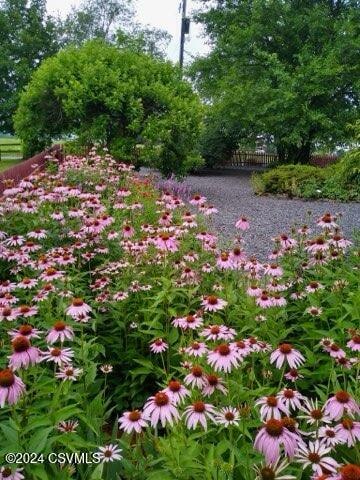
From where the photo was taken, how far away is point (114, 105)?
31.0 ft

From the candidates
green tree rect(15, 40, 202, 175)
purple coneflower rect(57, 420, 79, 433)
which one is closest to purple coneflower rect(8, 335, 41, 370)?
purple coneflower rect(57, 420, 79, 433)

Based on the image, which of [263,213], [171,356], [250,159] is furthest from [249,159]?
[171,356]

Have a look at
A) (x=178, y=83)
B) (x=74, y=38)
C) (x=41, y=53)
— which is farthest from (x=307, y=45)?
(x=74, y=38)

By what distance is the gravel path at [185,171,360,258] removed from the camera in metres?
6.90

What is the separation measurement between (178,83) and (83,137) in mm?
2467

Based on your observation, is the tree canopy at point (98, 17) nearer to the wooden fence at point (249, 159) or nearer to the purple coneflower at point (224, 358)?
the wooden fence at point (249, 159)

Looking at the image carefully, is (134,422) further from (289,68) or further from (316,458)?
(289,68)

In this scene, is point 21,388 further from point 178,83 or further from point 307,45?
point 307,45

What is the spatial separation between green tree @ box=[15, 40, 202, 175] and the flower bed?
491cm

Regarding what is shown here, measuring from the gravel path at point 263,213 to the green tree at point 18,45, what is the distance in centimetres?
1401

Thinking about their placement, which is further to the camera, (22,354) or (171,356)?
(171,356)

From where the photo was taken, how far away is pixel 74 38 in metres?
30.5

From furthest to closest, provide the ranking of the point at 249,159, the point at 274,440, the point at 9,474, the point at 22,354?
the point at 249,159 < the point at 22,354 < the point at 9,474 < the point at 274,440

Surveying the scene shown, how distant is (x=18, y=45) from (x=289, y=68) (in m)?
14.5
